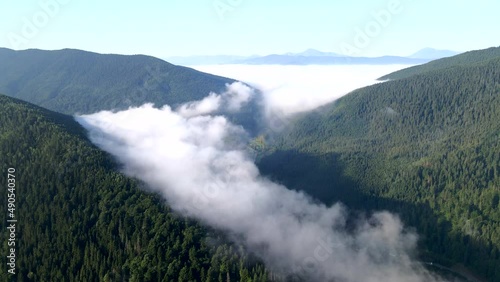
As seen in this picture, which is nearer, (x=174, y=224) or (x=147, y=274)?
(x=147, y=274)

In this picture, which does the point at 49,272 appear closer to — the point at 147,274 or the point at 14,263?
the point at 14,263

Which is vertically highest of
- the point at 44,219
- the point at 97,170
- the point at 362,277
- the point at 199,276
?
the point at 97,170

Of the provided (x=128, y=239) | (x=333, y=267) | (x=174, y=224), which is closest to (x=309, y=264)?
(x=333, y=267)

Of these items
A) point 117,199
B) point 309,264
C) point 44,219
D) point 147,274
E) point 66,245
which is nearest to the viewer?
point 147,274

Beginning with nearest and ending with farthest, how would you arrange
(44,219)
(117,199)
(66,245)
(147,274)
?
(147,274)
(66,245)
(44,219)
(117,199)

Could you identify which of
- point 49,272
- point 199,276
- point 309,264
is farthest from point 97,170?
point 309,264

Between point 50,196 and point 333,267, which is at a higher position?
point 50,196
